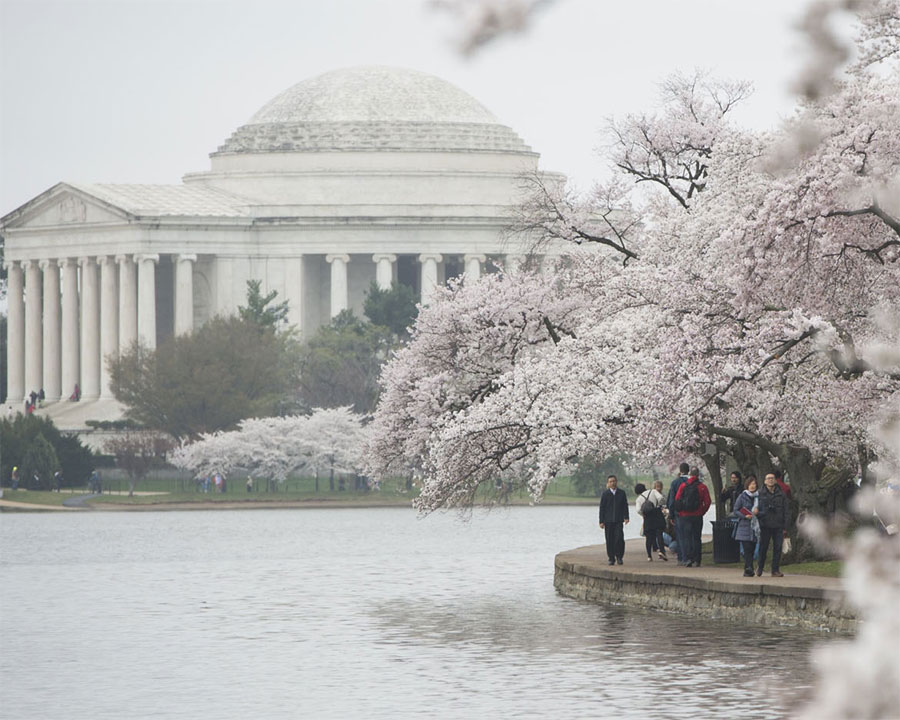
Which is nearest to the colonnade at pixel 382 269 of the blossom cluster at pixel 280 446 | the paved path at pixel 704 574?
the blossom cluster at pixel 280 446

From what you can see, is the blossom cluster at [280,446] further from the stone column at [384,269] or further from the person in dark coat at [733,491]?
the person in dark coat at [733,491]

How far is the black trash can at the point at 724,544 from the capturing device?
37.7 metres

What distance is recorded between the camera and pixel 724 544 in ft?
125

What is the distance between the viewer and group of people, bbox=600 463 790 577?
31734mm

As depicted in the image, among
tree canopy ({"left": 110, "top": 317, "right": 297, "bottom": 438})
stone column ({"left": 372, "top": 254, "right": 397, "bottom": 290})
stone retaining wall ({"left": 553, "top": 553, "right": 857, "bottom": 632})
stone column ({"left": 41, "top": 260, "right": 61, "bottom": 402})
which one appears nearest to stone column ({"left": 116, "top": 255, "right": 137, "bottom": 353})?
stone column ({"left": 41, "top": 260, "right": 61, "bottom": 402})

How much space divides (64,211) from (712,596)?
12390 cm

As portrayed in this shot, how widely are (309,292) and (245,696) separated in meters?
138

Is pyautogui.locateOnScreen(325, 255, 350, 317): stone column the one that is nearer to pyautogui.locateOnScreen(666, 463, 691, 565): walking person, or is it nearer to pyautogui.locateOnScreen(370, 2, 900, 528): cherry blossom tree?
pyautogui.locateOnScreen(370, 2, 900, 528): cherry blossom tree

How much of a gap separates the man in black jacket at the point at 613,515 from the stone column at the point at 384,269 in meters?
115

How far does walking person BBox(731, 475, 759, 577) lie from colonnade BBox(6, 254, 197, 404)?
366ft

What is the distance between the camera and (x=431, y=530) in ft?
252

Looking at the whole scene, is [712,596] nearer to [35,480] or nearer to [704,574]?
[704,574]

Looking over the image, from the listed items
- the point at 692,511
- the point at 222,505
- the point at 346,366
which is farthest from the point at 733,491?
the point at 346,366

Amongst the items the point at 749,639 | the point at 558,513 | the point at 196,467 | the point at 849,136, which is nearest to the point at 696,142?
the point at 849,136
